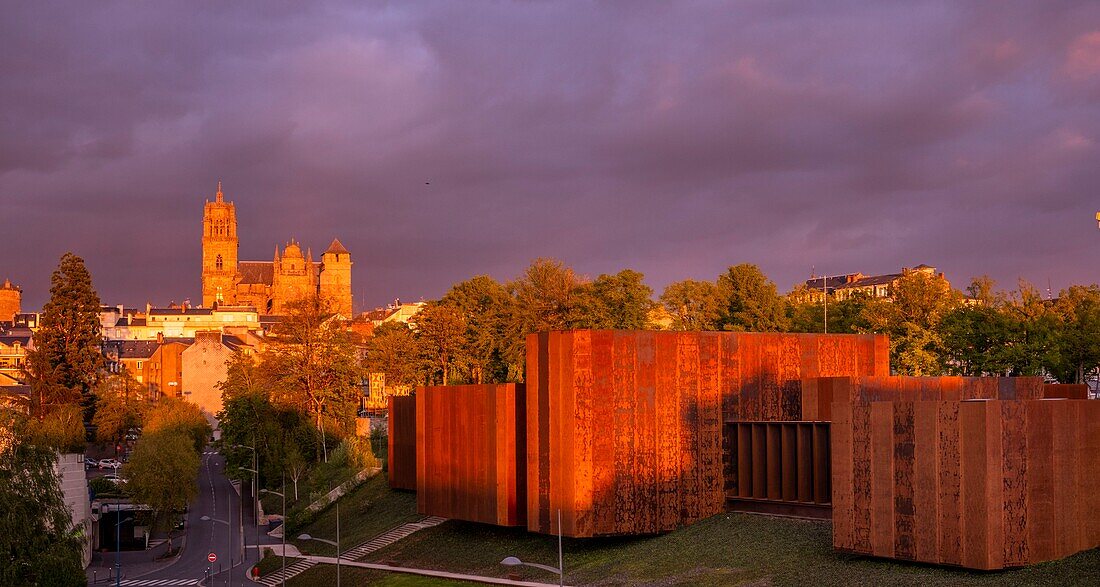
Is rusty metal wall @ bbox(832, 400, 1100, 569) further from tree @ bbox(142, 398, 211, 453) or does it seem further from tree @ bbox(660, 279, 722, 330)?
tree @ bbox(142, 398, 211, 453)

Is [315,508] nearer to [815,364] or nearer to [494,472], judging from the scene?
[494,472]

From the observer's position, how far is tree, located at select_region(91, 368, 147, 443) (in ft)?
365

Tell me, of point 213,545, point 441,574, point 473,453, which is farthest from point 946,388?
point 213,545

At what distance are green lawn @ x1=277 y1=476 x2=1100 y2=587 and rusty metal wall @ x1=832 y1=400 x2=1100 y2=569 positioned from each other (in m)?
0.80

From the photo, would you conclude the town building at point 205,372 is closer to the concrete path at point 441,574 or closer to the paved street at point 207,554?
the paved street at point 207,554

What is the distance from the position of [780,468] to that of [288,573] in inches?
1148

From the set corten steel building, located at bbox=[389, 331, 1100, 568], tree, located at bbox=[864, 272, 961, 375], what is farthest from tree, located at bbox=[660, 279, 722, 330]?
corten steel building, located at bbox=[389, 331, 1100, 568]

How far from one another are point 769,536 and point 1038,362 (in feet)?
127

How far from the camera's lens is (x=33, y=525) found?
1746 inches

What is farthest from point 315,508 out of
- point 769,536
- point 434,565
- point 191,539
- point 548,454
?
point 769,536

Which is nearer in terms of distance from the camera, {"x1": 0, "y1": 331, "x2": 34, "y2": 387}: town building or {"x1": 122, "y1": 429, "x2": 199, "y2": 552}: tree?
{"x1": 122, "y1": 429, "x2": 199, "y2": 552}: tree

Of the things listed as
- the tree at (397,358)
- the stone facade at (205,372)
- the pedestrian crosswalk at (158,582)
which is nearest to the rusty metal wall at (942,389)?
the pedestrian crosswalk at (158,582)

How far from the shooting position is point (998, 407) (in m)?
36.9

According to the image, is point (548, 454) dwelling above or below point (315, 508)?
above
